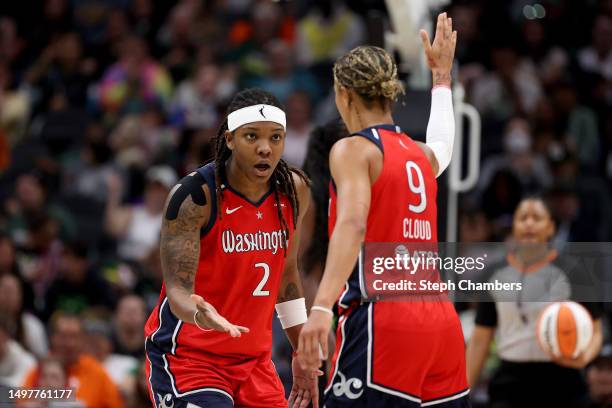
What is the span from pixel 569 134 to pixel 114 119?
5.48m

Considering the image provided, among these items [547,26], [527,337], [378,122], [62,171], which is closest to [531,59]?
[547,26]

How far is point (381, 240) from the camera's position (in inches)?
197

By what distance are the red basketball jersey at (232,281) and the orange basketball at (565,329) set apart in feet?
7.65

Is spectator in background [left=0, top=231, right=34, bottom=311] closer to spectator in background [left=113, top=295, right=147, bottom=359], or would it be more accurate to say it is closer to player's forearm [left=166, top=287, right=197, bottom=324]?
spectator in background [left=113, top=295, right=147, bottom=359]

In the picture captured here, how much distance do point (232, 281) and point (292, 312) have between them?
0.47m

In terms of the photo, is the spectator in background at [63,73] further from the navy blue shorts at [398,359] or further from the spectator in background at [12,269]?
the navy blue shorts at [398,359]

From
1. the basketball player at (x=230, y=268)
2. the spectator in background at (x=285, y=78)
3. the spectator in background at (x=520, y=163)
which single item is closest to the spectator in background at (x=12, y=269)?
the spectator in background at (x=285, y=78)

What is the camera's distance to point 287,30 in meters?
14.8

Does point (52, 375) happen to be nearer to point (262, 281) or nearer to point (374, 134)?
point (262, 281)

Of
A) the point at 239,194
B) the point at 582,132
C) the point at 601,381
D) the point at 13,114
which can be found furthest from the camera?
the point at 13,114

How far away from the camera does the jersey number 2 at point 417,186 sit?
504 centimetres

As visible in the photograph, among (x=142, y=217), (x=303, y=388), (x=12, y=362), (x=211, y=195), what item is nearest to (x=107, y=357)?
(x=12, y=362)

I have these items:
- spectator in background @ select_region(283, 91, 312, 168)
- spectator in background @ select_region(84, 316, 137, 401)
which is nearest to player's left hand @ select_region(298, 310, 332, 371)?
spectator in background @ select_region(84, 316, 137, 401)

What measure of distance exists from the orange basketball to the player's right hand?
2.88m
